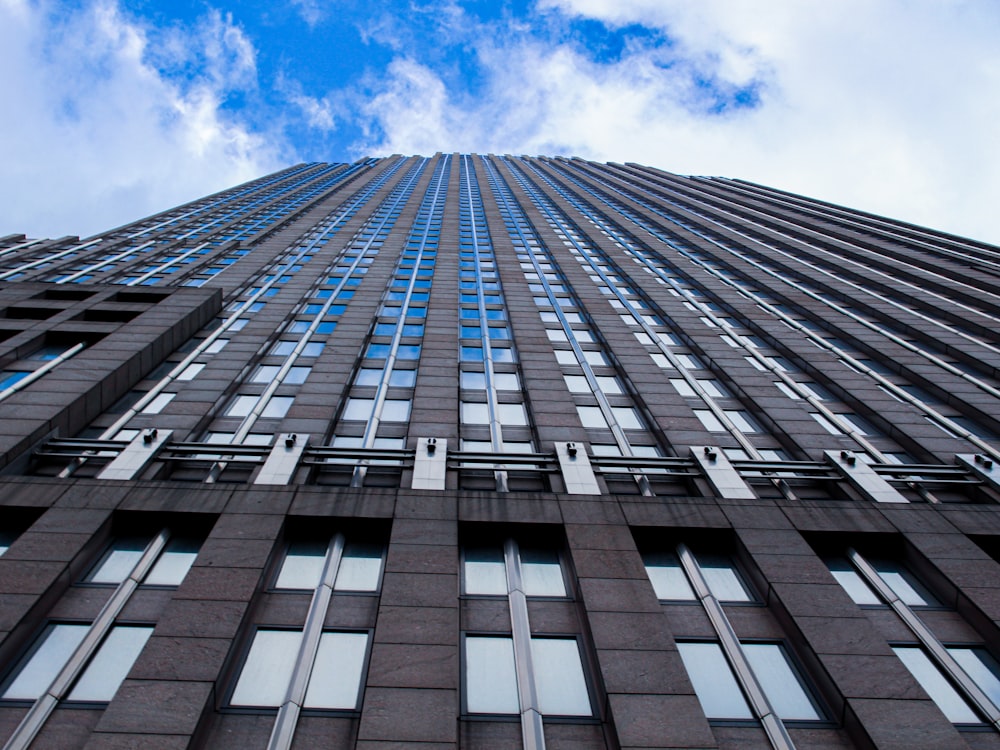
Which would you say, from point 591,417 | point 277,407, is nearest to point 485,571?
point 591,417

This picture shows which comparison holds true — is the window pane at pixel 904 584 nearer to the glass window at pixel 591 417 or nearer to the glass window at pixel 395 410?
the glass window at pixel 591 417

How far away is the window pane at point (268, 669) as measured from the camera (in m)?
10.9

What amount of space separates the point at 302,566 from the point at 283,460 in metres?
3.85

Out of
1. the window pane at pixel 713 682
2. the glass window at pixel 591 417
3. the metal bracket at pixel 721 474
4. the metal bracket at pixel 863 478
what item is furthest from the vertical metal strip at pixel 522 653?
the metal bracket at pixel 863 478

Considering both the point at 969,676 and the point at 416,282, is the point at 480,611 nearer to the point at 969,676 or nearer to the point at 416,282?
the point at 969,676

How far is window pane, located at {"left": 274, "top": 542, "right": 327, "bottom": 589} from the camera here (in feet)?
44.7

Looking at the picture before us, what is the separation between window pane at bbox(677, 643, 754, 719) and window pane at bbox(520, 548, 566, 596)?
3148 millimetres

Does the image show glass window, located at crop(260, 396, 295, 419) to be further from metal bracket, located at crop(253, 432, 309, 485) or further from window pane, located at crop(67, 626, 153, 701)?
window pane, located at crop(67, 626, 153, 701)

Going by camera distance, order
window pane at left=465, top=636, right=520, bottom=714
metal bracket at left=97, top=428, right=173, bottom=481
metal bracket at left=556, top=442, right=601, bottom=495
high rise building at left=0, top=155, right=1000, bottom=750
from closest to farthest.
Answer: high rise building at left=0, top=155, right=1000, bottom=750 < window pane at left=465, top=636, right=520, bottom=714 < metal bracket at left=97, top=428, right=173, bottom=481 < metal bracket at left=556, top=442, right=601, bottom=495

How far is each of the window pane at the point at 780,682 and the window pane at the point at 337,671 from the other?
8.59 m

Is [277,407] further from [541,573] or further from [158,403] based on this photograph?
[541,573]

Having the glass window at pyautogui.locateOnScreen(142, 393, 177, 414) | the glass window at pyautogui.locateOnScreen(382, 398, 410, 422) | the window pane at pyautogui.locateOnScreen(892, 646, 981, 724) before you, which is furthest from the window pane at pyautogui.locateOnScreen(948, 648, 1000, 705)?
the glass window at pyautogui.locateOnScreen(142, 393, 177, 414)

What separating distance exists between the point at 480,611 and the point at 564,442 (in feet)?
24.0

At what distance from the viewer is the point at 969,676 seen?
1207cm
